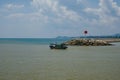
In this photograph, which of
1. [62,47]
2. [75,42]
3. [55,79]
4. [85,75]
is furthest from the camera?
[75,42]

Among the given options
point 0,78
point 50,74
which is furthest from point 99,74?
point 0,78

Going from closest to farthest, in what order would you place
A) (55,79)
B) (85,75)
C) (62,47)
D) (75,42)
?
(55,79)
(85,75)
(62,47)
(75,42)

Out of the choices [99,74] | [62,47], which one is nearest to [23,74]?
[99,74]

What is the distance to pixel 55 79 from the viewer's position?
26.4m

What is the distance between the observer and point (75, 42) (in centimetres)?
10125

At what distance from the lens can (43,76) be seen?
Answer: 27828 mm

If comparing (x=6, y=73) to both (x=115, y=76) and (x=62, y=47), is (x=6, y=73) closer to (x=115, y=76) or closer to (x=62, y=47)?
(x=115, y=76)

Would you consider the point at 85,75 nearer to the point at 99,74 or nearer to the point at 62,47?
the point at 99,74

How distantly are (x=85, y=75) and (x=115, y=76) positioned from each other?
2.69 meters

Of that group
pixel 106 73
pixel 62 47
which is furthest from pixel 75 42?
pixel 106 73

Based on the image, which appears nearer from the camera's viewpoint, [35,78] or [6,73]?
[35,78]

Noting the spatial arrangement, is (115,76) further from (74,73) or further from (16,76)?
(16,76)

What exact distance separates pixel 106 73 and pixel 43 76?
6057 mm

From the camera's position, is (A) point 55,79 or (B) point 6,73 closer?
(A) point 55,79
